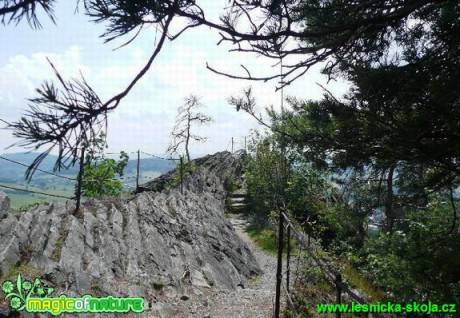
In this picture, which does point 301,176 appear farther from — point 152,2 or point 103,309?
point 152,2

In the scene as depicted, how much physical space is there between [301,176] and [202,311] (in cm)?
934

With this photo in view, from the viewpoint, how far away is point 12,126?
1603 mm

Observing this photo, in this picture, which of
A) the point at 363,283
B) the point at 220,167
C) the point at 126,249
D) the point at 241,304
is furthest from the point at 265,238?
the point at 220,167

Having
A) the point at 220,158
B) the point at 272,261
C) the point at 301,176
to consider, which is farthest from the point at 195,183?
the point at 220,158

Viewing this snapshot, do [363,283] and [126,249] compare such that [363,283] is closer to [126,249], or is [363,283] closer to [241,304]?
[241,304]

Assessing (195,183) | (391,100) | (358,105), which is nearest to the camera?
(391,100)

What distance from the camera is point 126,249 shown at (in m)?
6.68

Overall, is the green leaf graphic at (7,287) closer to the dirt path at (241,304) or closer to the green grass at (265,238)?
the dirt path at (241,304)

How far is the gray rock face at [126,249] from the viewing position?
5004mm

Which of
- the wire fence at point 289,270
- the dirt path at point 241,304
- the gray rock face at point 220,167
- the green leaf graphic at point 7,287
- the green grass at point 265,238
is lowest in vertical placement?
the dirt path at point 241,304

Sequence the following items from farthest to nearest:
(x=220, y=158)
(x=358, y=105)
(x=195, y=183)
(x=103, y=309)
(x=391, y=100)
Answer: (x=220, y=158) < (x=195, y=183) < (x=103, y=309) < (x=358, y=105) < (x=391, y=100)

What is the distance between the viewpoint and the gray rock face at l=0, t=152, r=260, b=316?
5.00 metres

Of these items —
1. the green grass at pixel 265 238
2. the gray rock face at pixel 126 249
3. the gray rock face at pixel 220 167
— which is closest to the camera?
the gray rock face at pixel 126 249

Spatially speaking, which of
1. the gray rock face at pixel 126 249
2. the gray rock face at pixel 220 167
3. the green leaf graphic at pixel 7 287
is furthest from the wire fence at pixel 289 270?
the gray rock face at pixel 220 167
